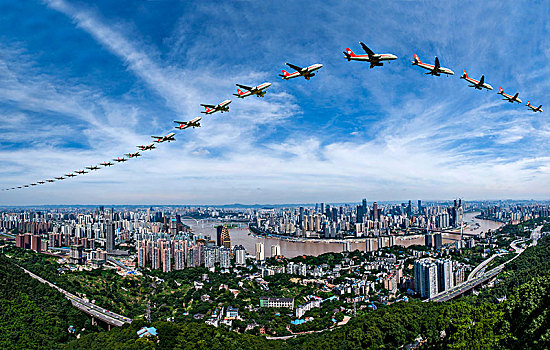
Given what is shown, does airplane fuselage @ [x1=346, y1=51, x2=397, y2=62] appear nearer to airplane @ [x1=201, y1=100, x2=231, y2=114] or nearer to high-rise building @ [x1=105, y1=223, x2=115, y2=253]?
airplane @ [x1=201, y1=100, x2=231, y2=114]

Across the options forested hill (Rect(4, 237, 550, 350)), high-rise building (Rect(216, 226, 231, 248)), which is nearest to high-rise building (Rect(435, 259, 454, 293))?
forested hill (Rect(4, 237, 550, 350))

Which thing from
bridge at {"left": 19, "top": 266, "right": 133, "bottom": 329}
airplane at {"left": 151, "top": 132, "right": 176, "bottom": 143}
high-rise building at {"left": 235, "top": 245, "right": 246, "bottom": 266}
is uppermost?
airplane at {"left": 151, "top": 132, "right": 176, "bottom": 143}

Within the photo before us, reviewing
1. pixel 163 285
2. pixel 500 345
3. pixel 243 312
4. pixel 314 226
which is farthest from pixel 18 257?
pixel 314 226

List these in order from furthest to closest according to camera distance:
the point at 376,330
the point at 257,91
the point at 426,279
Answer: the point at 426,279
the point at 376,330
the point at 257,91

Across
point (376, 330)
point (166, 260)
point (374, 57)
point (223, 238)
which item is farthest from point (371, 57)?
point (223, 238)

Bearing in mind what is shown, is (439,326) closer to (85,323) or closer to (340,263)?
(85,323)

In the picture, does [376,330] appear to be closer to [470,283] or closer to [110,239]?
[470,283]
